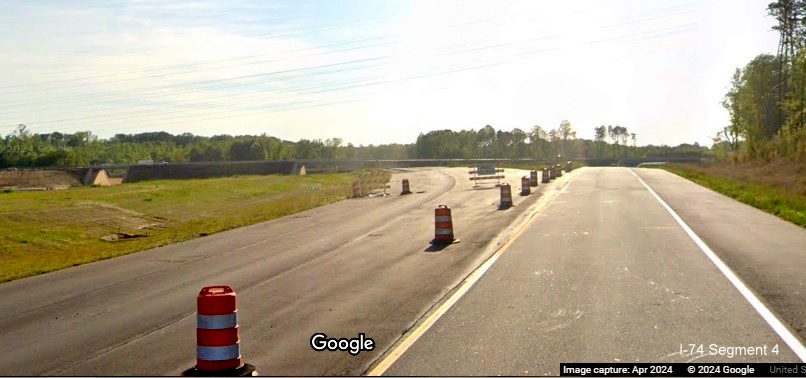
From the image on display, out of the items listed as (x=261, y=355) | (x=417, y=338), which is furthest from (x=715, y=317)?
(x=261, y=355)

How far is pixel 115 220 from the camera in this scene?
47.5 m

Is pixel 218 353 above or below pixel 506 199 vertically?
above

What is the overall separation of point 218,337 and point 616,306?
5.75 m

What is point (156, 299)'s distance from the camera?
14.8 m

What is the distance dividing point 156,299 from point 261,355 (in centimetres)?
571

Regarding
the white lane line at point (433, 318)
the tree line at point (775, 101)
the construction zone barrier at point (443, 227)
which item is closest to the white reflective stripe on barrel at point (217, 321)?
the white lane line at point (433, 318)

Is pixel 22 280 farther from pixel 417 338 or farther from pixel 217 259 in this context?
pixel 417 338

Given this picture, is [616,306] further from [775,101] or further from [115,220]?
[775,101]

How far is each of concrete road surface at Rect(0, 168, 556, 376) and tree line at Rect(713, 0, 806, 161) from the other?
159ft

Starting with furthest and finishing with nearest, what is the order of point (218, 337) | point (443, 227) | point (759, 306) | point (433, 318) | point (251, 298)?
1. point (443, 227)
2. point (251, 298)
3. point (759, 306)
4. point (433, 318)
5. point (218, 337)

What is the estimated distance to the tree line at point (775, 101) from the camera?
7325 centimetres

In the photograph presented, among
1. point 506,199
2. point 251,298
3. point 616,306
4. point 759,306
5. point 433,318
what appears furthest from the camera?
point 506,199

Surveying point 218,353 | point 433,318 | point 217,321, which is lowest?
point 433,318

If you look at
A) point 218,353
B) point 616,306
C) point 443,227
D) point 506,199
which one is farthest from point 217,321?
point 506,199
